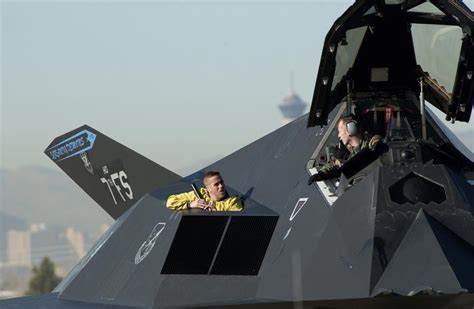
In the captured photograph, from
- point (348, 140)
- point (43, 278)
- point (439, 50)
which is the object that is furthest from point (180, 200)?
point (43, 278)

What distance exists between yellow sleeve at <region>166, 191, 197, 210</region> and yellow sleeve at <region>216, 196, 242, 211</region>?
0.50 metres

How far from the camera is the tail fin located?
2542 centimetres

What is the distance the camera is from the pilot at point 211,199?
1834cm

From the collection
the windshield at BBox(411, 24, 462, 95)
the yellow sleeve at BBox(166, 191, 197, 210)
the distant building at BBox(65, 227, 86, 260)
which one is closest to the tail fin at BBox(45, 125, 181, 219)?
the yellow sleeve at BBox(166, 191, 197, 210)

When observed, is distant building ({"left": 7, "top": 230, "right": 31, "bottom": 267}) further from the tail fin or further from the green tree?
the tail fin

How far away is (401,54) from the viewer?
19.5m

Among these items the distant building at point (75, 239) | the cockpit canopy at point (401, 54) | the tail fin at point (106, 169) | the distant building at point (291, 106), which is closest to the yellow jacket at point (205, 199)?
the cockpit canopy at point (401, 54)

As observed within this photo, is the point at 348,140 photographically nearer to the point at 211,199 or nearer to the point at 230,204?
the point at 230,204

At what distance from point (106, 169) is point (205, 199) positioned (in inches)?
313

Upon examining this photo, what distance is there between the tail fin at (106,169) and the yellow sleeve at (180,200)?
5835 millimetres

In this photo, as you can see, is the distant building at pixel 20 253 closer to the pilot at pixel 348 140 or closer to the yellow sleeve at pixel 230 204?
the yellow sleeve at pixel 230 204

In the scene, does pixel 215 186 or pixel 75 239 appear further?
pixel 75 239

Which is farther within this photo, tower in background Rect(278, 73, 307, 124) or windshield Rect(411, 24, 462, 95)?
tower in background Rect(278, 73, 307, 124)

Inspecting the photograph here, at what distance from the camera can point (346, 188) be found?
16906mm
